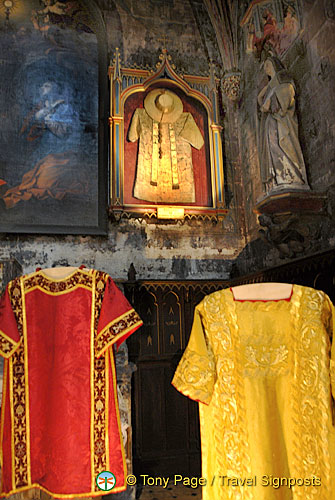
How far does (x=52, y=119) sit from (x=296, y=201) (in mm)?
4222

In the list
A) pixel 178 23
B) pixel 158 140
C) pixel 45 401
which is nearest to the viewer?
pixel 45 401

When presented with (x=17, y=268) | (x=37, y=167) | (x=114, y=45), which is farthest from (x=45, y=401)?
(x=114, y=45)

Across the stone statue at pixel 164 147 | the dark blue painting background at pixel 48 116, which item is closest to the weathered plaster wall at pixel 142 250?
the dark blue painting background at pixel 48 116

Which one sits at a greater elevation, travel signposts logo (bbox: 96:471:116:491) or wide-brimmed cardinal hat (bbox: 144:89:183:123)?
wide-brimmed cardinal hat (bbox: 144:89:183:123)

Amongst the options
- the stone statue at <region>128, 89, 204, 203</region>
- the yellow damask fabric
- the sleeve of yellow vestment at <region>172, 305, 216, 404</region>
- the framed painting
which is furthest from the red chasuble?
the stone statue at <region>128, 89, 204, 203</region>

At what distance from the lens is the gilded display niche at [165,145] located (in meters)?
6.80

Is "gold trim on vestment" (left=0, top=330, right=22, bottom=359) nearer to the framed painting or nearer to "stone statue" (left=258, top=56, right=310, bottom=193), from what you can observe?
the framed painting

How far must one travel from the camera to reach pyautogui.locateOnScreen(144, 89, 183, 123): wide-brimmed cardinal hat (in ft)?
23.4

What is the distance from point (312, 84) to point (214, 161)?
90.3 inches

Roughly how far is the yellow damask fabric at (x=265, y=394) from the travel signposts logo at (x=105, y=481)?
0.99 m

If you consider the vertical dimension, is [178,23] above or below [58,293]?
above

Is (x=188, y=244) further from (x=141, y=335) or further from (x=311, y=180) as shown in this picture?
(x=311, y=180)

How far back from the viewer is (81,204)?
6.60m

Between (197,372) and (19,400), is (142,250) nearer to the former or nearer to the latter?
(19,400)
